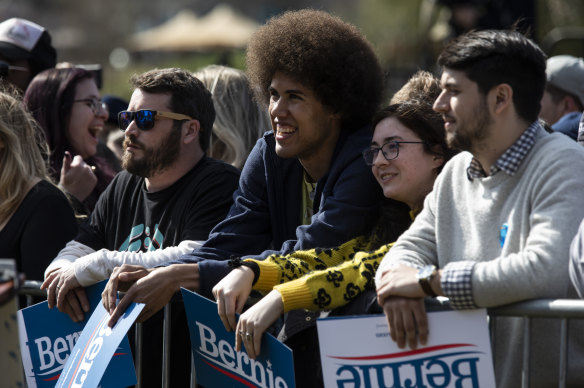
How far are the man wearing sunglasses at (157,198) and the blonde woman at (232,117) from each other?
1.92 feet

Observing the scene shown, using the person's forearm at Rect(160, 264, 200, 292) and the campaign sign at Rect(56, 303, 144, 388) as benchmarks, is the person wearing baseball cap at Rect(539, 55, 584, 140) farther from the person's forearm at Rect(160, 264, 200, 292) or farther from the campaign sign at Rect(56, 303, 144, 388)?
the campaign sign at Rect(56, 303, 144, 388)

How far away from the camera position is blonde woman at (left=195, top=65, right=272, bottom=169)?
17.7 feet

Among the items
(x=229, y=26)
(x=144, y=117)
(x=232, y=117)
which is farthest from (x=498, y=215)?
(x=229, y=26)

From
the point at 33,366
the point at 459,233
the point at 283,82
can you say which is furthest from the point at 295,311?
the point at 33,366

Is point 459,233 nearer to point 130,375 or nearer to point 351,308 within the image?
point 351,308

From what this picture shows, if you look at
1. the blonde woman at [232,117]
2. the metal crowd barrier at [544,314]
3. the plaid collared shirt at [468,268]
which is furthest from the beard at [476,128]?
the blonde woman at [232,117]

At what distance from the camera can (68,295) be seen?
13.4 ft

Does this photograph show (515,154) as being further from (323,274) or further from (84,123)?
(84,123)

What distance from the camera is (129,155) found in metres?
4.54

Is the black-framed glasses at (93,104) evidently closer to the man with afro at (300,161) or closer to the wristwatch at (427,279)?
the man with afro at (300,161)

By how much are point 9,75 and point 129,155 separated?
2.30 metres

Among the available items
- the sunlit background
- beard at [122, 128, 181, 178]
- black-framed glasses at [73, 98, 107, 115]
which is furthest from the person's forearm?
black-framed glasses at [73, 98, 107, 115]

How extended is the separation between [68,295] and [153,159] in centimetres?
83

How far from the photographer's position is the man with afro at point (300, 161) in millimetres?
3742
